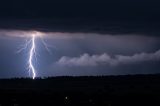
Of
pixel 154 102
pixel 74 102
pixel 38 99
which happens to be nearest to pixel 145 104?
pixel 154 102

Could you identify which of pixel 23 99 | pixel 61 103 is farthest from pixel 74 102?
pixel 23 99

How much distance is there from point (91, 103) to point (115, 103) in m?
5.27

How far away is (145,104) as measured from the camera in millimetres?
159375

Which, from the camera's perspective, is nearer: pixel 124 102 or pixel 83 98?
pixel 124 102

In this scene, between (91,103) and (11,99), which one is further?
(11,99)

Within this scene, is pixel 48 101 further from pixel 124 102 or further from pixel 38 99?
pixel 124 102

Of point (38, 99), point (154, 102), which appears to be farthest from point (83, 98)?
point (154, 102)

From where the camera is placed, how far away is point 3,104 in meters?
165

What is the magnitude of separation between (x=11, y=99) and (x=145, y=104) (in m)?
35.6

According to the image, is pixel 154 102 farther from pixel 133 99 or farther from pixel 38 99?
pixel 38 99

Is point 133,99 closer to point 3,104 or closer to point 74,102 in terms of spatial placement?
point 74,102

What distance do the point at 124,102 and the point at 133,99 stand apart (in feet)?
15.1

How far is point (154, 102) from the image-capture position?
161250 millimetres

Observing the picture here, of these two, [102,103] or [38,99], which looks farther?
[38,99]
